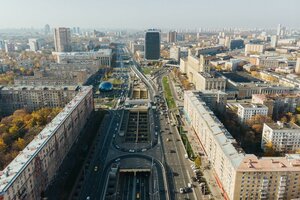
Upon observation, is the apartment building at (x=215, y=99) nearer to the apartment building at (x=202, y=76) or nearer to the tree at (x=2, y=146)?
the apartment building at (x=202, y=76)

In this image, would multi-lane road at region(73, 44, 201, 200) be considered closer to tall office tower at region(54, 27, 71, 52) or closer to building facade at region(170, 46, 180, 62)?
building facade at region(170, 46, 180, 62)

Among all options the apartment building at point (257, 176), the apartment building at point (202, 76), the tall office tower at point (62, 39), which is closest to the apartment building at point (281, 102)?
the apartment building at point (202, 76)

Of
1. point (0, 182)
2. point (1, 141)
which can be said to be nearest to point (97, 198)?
point (0, 182)

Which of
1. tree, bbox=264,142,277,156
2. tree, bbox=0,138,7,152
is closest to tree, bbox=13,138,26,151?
tree, bbox=0,138,7,152

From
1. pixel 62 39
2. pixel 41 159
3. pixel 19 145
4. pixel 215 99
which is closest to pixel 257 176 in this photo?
pixel 41 159

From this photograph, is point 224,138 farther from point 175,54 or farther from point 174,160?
point 175,54

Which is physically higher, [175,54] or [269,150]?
[175,54]

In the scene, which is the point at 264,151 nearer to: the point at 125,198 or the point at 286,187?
the point at 286,187
